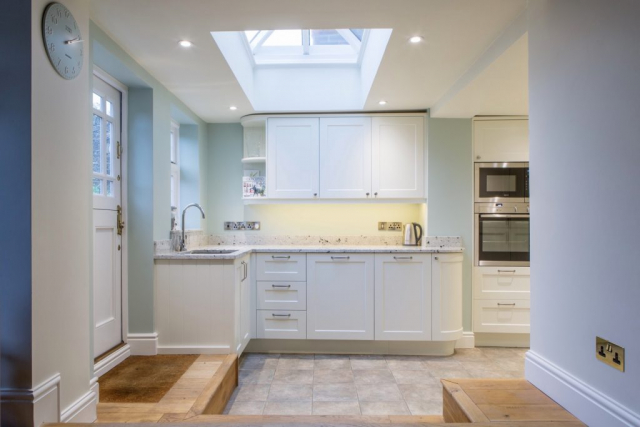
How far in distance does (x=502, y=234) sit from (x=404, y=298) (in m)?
1.11

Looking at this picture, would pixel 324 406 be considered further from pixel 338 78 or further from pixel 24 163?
pixel 338 78

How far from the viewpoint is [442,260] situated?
3.36 metres

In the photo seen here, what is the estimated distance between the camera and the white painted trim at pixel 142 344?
275cm

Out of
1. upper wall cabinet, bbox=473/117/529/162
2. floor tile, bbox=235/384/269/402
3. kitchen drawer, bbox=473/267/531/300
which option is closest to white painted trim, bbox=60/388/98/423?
floor tile, bbox=235/384/269/402

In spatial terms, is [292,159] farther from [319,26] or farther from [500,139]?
[500,139]

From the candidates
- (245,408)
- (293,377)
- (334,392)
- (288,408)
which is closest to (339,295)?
(293,377)

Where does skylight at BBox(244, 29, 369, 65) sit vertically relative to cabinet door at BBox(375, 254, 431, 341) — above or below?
above

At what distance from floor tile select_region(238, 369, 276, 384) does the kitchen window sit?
4.98 feet

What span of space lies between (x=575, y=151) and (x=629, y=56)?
0.37m

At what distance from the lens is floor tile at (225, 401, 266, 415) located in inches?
92.7

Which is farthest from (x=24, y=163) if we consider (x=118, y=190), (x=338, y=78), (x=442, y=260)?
(x=442, y=260)

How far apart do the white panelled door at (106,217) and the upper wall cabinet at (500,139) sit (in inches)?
119

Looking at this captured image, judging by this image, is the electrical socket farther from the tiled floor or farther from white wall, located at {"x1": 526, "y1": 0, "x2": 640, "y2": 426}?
the tiled floor

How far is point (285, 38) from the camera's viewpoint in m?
3.45
